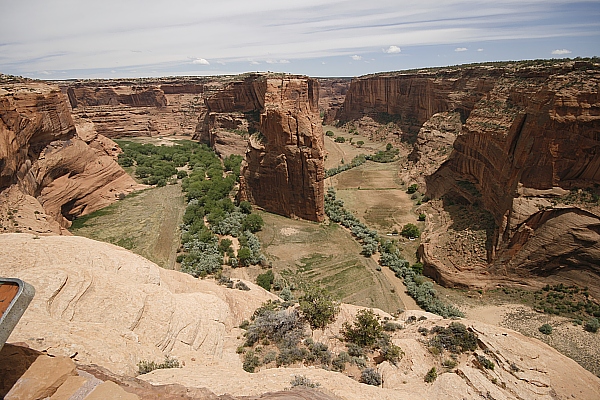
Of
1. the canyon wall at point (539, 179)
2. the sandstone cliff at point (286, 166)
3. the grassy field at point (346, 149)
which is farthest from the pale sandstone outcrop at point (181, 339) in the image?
the grassy field at point (346, 149)

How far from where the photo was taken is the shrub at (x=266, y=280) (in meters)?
22.5

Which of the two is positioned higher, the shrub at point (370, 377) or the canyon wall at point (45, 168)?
the canyon wall at point (45, 168)

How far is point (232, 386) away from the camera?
8.52m

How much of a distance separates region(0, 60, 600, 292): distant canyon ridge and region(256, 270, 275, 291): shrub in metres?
10.7

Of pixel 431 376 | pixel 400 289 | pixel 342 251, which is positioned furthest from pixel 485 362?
pixel 342 251

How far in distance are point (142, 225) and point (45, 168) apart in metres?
10.2

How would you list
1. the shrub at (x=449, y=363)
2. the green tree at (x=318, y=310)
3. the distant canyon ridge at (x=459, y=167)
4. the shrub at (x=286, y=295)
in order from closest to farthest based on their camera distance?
the shrub at (x=449, y=363) < the green tree at (x=318, y=310) < the shrub at (x=286, y=295) < the distant canyon ridge at (x=459, y=167)

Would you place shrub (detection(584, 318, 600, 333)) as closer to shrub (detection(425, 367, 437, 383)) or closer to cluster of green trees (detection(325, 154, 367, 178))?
shrub (detection(425, 367, 437, 383))

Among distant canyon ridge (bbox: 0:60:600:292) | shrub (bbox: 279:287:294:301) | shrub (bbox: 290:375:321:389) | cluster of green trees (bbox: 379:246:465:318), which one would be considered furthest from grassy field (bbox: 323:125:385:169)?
shrub (bbox: 290:375:321:389)

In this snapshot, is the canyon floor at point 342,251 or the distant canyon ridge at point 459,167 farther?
the distant canyon ridge at point 459,167

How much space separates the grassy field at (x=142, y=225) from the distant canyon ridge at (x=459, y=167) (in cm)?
215

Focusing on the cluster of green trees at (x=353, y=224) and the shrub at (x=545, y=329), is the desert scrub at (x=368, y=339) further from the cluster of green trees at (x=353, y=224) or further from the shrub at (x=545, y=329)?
the cluster of green trees at (x=353, y=224)

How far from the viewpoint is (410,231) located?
3180 centimetres

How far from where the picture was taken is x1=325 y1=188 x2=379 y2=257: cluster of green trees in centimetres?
2860
